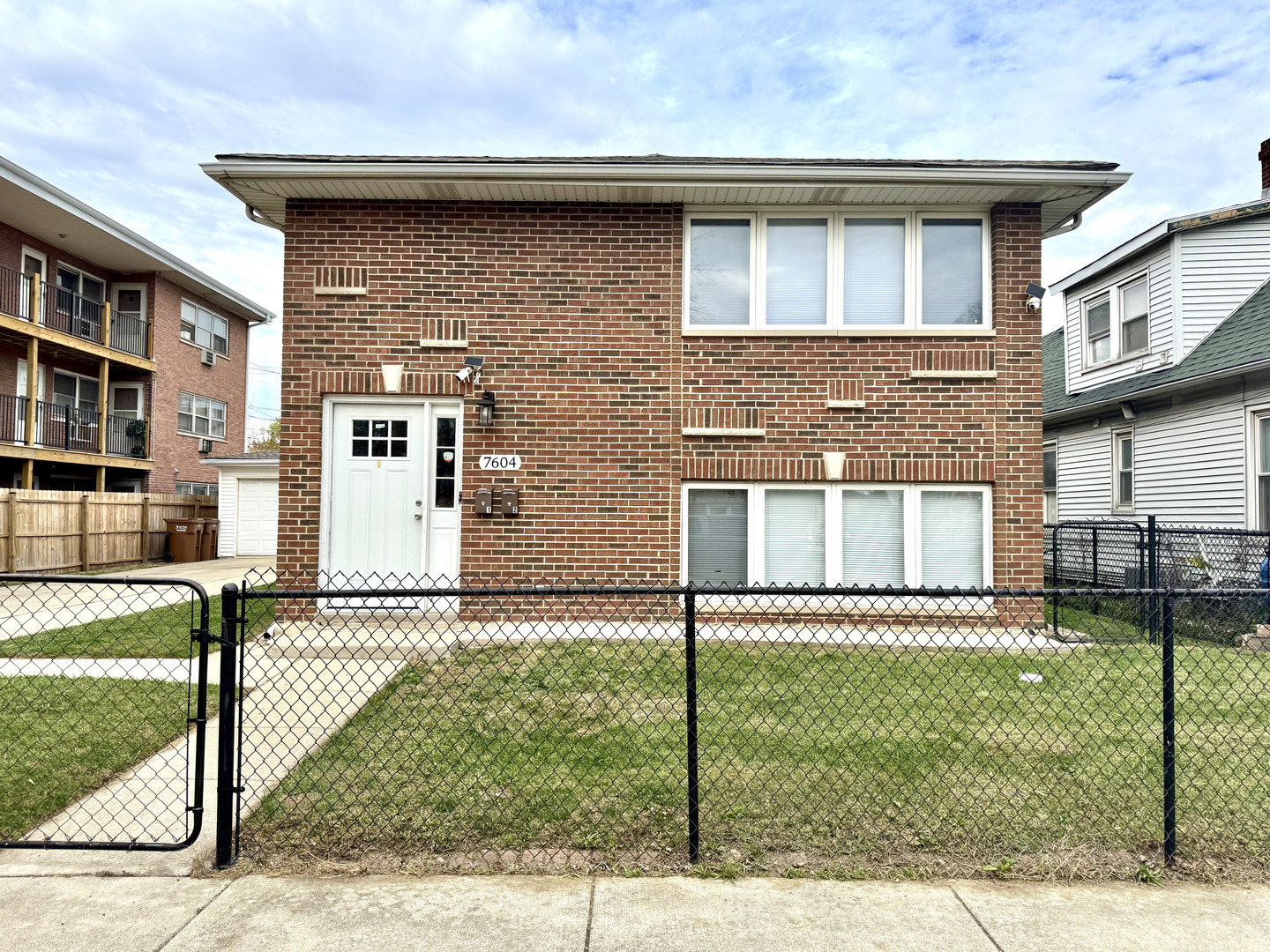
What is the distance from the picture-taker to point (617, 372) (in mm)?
8305

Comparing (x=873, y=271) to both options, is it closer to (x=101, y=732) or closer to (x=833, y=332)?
(x=833, y=332)

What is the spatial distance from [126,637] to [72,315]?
1604cm

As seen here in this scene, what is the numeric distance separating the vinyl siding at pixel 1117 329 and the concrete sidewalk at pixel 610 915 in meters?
12.4

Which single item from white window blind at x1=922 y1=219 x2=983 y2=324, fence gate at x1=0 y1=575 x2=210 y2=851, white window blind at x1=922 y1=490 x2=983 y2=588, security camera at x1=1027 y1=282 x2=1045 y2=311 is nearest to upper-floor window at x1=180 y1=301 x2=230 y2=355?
fence gate at x1=0 y1=575 x2=210 y2=851

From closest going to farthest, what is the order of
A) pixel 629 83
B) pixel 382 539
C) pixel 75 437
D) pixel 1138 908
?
pixel 1138 908 < pixel 382 539 < pixel 75 437 < pixel 629 83

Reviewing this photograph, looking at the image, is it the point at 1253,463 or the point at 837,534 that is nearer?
the point at 837,534

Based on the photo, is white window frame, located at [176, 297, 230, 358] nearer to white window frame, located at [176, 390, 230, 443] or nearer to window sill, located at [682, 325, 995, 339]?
white window frame, located at [176, 390, 230, 443]

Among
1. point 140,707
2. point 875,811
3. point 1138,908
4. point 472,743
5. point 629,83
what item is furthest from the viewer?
point 629,83

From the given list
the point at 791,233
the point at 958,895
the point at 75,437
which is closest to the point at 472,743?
the point at 958,895

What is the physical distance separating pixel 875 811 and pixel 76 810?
4.01 m

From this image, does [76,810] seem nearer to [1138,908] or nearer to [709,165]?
[1138,908]

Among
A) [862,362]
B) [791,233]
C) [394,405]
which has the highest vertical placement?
[791,233]

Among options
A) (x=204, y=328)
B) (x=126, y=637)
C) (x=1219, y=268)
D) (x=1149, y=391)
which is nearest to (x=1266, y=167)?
(x=1219, y=268)

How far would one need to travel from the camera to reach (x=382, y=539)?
323 inches
